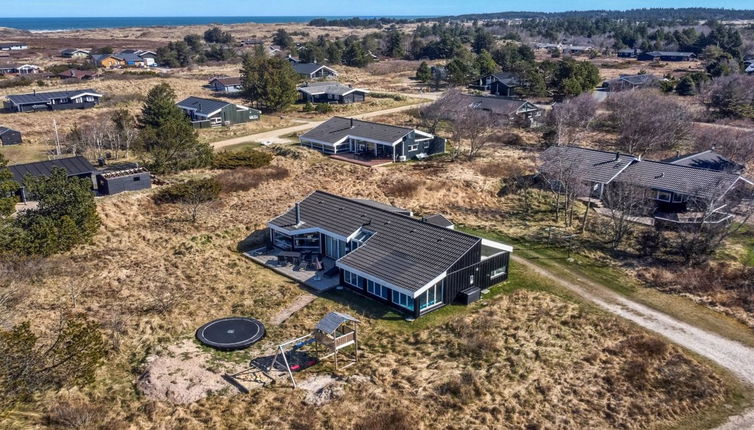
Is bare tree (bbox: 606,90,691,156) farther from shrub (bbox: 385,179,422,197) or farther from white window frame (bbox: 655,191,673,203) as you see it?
shrub (bbox: 385,179,422,197)

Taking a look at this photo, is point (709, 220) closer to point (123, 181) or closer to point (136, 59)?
A: point (123, 181)

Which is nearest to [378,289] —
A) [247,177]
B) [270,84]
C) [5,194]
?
[247,177]

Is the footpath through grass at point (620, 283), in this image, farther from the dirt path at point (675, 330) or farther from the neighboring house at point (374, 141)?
the neighboring house at point (374, 141)

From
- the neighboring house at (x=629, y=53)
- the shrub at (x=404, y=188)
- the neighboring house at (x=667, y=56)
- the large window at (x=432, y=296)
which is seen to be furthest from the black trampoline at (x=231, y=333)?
the neighboring house at (x=629, y=53)

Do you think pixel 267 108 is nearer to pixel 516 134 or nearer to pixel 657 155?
pixel 516 134

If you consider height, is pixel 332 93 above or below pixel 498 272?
above
